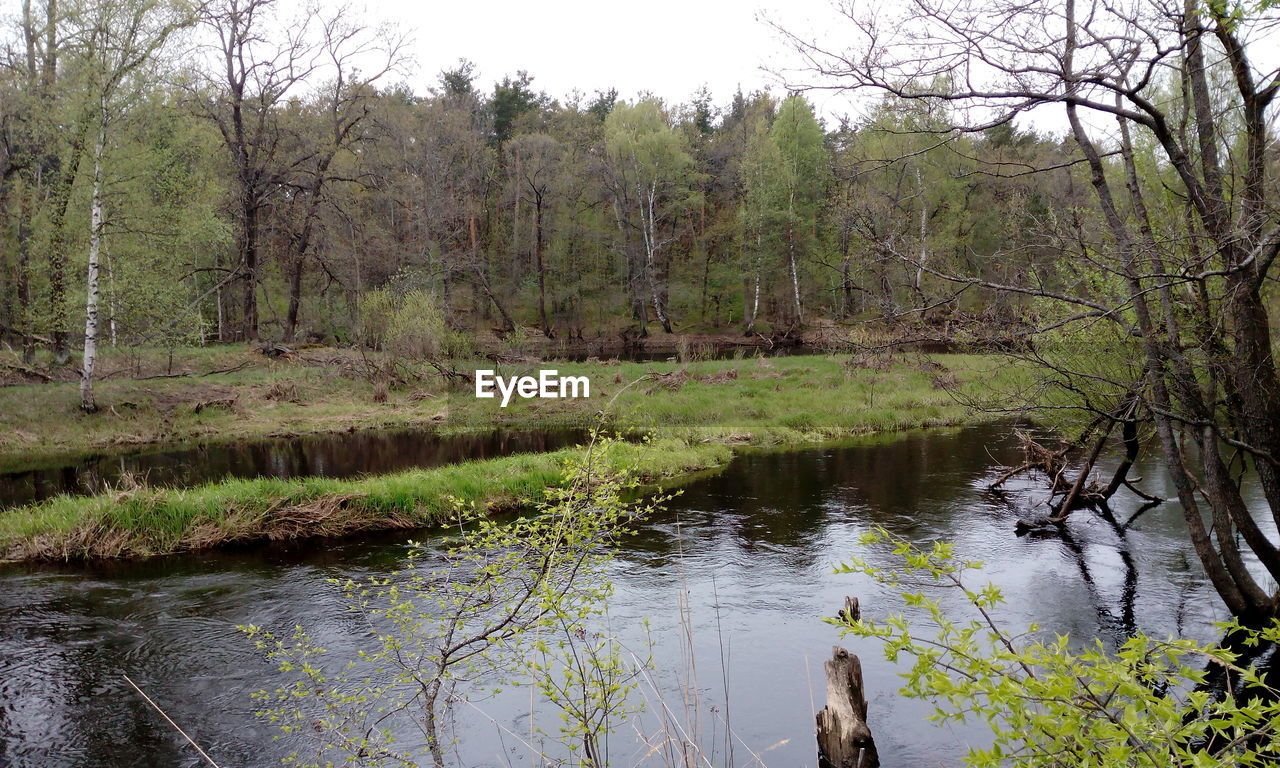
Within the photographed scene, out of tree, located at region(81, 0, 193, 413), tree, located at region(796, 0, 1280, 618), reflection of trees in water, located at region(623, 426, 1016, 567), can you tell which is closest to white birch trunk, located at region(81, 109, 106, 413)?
tree, located at region(81, 0, 193, 413)

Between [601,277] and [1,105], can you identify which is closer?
[1,105]

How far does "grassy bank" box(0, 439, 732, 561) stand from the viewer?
38.9ft

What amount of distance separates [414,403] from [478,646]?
65.6ft

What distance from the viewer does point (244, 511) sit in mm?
12898

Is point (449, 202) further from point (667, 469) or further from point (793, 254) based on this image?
point (667, 469)

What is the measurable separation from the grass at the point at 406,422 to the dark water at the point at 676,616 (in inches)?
33.7

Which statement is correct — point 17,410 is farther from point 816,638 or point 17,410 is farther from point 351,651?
point 816,638

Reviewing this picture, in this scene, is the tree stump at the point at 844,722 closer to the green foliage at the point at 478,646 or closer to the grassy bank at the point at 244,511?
the green foliage at the point at 478,646

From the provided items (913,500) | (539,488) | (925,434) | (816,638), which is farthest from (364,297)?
(816,638)

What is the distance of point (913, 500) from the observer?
14695 mm

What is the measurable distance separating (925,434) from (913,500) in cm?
812

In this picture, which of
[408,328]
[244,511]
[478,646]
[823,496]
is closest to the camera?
[478,646]

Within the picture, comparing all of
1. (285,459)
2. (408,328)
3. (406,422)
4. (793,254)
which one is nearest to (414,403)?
(406,422)

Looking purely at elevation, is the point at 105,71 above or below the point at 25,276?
above
